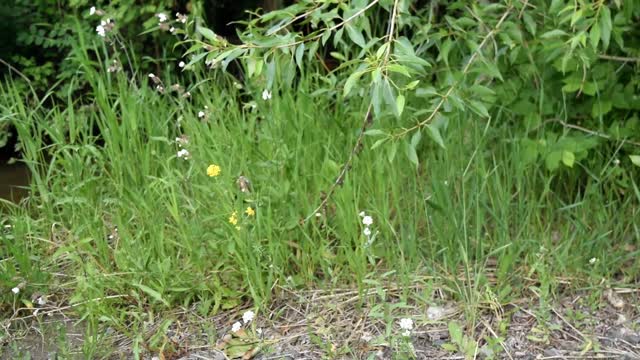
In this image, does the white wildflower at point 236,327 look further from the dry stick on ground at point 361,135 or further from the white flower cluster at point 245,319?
the dry stick on ground at point 361,135

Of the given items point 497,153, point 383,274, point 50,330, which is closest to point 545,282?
point 383,274

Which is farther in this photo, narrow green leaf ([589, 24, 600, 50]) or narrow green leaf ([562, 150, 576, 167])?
narrow green leaf ([562, 150, 576, 167])

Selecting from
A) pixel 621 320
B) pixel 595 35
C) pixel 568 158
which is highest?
pixel 595 35

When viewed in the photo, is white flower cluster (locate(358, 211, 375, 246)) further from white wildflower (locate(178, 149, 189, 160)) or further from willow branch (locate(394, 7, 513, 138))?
white wildflower (locate(178, 149, 189, 160))

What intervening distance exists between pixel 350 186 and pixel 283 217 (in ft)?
0.98

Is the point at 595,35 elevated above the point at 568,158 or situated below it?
above

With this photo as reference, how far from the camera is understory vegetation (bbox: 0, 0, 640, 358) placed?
286 cm

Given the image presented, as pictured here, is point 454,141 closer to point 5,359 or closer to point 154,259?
point 154,259

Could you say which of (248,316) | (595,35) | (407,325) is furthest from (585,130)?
(248,316)

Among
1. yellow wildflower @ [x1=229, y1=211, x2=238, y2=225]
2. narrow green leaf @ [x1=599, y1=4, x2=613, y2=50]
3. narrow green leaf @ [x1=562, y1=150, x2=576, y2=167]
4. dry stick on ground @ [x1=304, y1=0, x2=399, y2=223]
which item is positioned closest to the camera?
dry stick on ground @ [x1=304, y1=0, x2=399, y2=223]

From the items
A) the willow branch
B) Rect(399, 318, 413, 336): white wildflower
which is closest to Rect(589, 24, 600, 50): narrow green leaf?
the willow branch

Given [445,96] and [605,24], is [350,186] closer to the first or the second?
[445,96]

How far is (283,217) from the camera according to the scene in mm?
3113

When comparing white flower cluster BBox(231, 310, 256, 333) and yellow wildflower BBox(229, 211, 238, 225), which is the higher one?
yellow wildflower BBox(229, 211, 238, 225)
